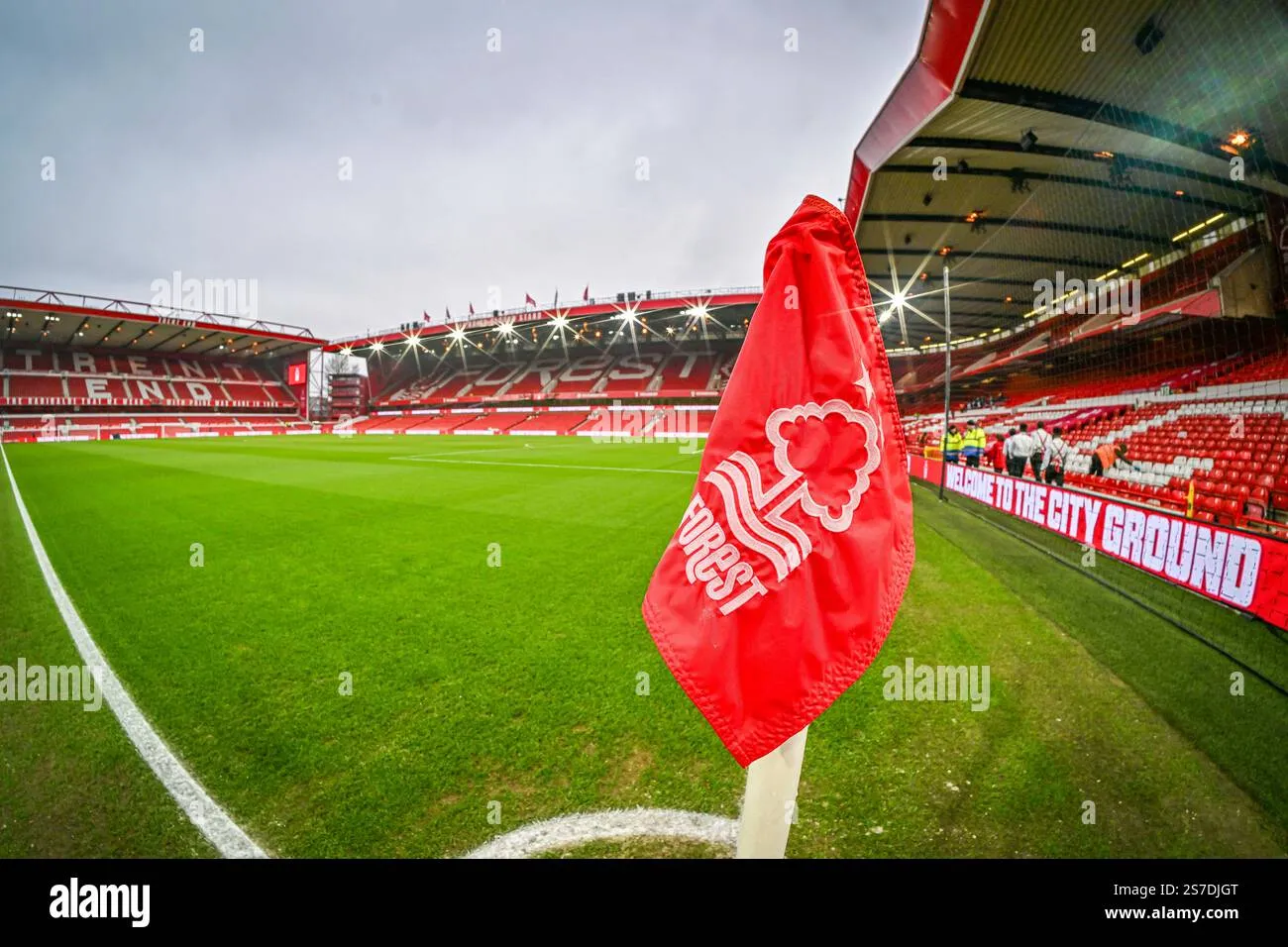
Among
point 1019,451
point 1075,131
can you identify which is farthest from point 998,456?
point 1075,131

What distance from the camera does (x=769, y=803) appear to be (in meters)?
1.06

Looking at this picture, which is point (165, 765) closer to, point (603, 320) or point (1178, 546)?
point (1178, 546)

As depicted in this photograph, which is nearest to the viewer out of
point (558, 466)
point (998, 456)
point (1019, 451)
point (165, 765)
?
point (165, 765)

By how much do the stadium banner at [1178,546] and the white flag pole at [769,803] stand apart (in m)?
4.65

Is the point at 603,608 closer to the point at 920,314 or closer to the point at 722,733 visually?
the point at 722,733

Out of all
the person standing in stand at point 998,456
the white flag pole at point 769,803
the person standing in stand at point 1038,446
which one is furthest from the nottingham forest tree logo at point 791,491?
the person standing in stand at point 998,456

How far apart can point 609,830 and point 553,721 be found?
79 centimetres

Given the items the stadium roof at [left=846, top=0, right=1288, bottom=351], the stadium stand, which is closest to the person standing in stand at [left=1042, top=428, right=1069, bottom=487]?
the stadium roof at [left=846, top=0, right=1288, bottom=351]

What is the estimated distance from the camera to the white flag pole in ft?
3.50

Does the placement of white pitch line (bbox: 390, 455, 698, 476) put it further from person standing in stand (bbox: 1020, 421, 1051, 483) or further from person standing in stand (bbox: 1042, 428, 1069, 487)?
person standing in stand (bbox: 1042, 428, 1069, 487)

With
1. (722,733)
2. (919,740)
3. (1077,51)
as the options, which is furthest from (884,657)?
(1077,51)

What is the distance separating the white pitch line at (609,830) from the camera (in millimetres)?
1806
